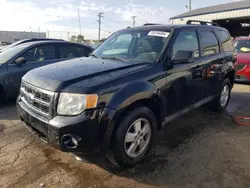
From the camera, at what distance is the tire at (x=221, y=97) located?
511cm

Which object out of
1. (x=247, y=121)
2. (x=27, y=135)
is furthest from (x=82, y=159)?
(x=247, y=121)

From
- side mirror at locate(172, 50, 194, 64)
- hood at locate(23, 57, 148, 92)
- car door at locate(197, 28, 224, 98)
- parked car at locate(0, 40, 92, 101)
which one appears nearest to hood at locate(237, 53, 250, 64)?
car door at locate(197, 28, 224, 98)

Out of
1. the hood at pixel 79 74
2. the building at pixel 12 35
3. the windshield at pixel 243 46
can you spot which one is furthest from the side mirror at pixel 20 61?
the building at pixel 12 35

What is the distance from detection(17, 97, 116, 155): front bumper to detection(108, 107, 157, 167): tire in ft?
0.60

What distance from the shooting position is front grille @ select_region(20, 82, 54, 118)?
2.63m

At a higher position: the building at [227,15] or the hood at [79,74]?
the building at [227,15]

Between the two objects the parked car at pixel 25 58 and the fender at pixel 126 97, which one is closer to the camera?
the fender at pixel 126 97

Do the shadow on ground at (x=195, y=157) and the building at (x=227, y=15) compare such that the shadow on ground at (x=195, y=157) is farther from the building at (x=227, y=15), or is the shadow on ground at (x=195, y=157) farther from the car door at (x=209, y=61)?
the building at (x=227, y=15)

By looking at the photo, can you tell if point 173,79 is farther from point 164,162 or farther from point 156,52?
point 164,162

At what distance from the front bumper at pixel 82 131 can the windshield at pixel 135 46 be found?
4.11ft

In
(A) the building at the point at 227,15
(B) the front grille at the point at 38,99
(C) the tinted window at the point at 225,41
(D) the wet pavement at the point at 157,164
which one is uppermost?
(A) the building at the point at 227,15

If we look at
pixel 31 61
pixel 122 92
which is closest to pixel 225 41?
pixel 122 92

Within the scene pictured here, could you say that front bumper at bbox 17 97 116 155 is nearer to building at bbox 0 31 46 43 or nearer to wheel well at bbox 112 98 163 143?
wheel well at bbox 112 98 163 143

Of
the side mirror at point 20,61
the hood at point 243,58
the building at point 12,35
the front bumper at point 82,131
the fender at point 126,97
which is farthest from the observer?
the building at point 12,35
